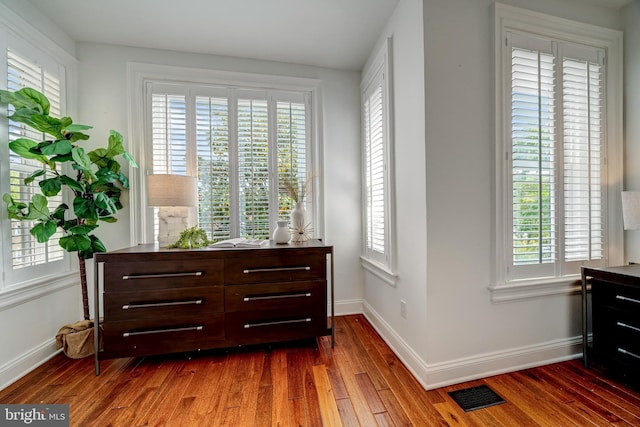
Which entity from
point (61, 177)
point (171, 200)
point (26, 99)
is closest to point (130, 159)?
point (61, 177)

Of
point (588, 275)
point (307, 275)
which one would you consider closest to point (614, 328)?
point (588, 275)

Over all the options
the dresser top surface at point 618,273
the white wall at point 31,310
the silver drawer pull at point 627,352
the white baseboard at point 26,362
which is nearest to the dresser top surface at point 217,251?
the white wall at point 31,310

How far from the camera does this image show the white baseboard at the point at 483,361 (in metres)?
1.67

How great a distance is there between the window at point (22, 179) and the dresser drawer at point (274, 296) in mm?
1483

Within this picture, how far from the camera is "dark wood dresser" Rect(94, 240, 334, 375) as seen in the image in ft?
6.10

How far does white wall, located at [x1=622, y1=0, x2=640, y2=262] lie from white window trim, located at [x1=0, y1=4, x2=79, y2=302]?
4.59m

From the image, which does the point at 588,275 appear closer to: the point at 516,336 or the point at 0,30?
the point at 516,336

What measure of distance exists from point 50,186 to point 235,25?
6.26 ft

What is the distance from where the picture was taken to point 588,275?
71.3 inches

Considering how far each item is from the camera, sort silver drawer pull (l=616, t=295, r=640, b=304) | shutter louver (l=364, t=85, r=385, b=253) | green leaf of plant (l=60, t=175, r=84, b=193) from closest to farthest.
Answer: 1. silver drawer pull (l=616, t=295, r=640, b=304)
2. green leaf of plant (l=60, t=175, r=84, b=193)
3. shutter louver (l=364, t=85, r=385, b=253)

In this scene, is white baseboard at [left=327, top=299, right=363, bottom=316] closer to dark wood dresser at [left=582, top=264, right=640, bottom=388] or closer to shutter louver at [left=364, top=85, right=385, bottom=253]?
shutter louver at [left=364, top=85, right=385, bottom=253]

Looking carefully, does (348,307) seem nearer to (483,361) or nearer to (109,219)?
(483,361)

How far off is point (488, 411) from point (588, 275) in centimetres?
122

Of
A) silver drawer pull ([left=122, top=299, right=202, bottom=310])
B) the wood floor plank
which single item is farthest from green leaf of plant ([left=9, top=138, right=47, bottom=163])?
the wood floor plank
